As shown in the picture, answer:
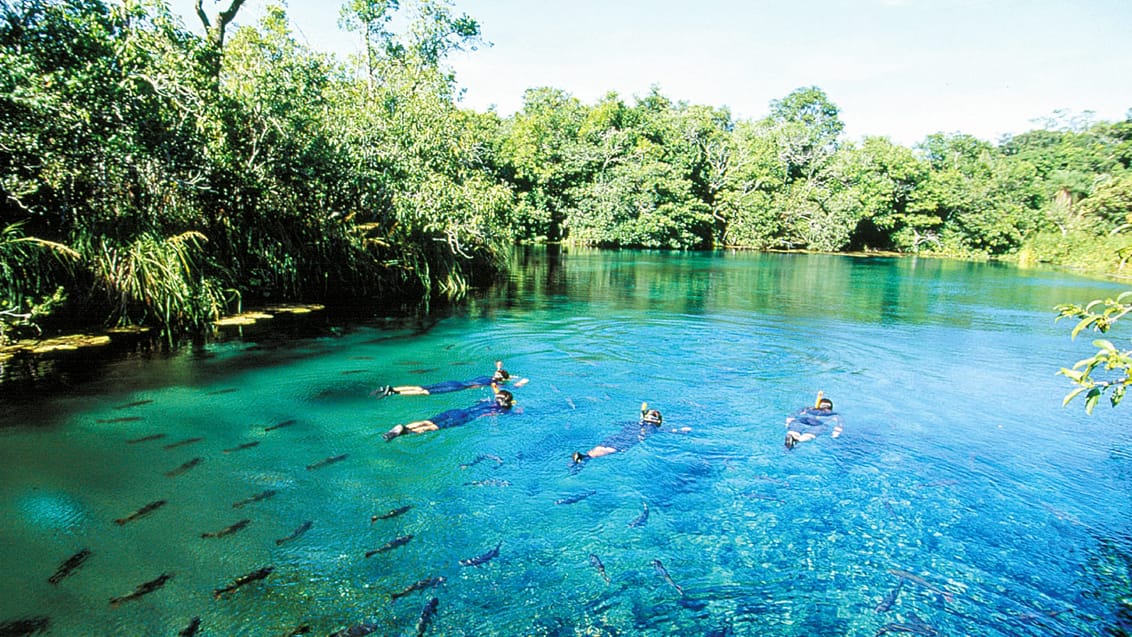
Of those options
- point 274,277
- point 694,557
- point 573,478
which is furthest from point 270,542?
point 274,277

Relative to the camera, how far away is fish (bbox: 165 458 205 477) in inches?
292

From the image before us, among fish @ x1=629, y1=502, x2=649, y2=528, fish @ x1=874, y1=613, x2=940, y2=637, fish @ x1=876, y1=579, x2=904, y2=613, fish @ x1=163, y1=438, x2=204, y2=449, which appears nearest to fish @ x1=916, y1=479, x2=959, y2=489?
fish @ x1=876, y1=579, x2=904, y2=613

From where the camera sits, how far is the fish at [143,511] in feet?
20.9

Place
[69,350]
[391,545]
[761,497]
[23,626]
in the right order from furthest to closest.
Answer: [69,350] → [761,497] → [391,545] → [23,626]

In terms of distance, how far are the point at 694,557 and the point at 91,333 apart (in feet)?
43.7

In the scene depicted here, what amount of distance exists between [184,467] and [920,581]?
806 cm

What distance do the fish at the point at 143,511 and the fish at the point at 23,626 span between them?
148 cm

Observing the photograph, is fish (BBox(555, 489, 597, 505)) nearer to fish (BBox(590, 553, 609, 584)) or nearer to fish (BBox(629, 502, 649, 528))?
fish (BBox(629, 502, 649, 528))

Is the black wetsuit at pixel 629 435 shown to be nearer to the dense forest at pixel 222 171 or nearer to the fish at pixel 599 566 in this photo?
Answer: the fish at pixel 599 566

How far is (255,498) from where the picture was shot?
22.8 ft

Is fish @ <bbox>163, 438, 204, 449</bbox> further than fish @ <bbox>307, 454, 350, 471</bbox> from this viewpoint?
Yes

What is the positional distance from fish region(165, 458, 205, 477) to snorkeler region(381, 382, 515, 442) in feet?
7.44

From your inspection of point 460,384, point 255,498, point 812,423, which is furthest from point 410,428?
point 812,423

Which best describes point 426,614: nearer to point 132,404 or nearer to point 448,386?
point 448,386
